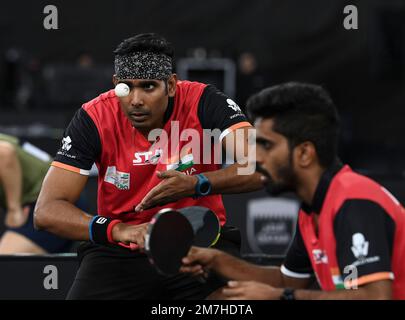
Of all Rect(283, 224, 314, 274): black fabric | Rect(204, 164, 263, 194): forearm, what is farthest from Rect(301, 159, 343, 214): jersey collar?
Rect(204, 164, 263, 194): forearm

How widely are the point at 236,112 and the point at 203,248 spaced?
1.39 meters

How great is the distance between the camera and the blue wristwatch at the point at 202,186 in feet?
18.3

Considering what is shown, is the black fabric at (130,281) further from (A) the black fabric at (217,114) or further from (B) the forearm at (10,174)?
(B) the forearm at (10,174)

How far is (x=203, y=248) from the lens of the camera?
487cm

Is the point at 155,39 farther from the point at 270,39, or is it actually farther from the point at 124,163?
the point at 270,39

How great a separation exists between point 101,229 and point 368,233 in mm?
1870

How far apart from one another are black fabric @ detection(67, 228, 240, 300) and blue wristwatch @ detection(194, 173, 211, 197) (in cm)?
39

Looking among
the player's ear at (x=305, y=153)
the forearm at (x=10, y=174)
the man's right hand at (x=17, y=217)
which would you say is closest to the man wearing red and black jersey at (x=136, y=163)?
the player's ear at (x=305, y=153)

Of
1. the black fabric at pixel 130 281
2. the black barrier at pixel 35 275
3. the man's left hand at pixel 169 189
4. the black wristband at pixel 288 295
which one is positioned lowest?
the black barrier at pixel 35 275

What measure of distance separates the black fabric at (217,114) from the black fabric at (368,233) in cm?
188

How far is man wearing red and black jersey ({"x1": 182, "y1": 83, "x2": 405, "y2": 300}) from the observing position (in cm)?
412

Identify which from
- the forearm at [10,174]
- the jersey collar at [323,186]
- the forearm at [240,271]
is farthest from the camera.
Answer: the forearm at [10,174]

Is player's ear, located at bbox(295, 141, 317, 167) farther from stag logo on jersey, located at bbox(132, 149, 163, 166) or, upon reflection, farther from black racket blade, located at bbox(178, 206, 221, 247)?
stag logo on jersey, located at bbox(132, 149, 163, 166)
